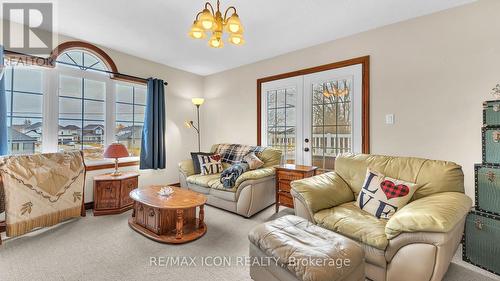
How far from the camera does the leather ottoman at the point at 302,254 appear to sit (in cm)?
126

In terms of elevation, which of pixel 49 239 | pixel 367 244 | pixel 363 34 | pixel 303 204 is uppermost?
pixel 363 34

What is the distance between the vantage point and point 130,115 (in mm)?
4004

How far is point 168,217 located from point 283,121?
2346 millimetres

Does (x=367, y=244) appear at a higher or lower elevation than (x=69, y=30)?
lower

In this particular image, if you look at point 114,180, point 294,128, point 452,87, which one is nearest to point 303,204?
point 294,128

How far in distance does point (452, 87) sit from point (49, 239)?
4.60m

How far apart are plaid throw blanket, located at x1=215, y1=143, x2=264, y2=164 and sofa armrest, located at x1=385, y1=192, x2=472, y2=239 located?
7.46 ft

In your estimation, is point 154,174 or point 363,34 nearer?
point 363,34

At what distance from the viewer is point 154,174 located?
13.8 feet

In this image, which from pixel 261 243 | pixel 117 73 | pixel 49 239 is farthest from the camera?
pixel 117 73

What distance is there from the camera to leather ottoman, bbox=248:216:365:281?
1.26m

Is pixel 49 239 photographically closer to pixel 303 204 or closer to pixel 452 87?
pixel 303 204

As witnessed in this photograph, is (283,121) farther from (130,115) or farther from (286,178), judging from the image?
(130,115)
